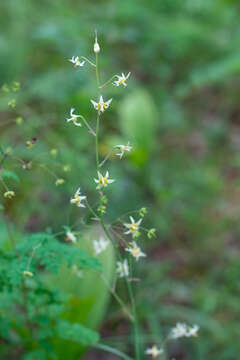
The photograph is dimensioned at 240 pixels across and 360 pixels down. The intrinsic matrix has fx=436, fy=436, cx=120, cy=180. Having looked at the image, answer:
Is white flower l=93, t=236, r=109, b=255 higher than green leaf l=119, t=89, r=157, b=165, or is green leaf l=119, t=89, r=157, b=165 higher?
green leaf l=119, t=89, r=157, b=165

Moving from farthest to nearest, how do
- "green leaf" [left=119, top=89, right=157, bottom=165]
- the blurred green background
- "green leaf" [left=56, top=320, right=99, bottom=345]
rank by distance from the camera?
"green leaf" [left=119, top=89, right=157, bottom=165] → the blurred green background → "green leaf" [left=56, top=320, right=99, bottom=345]

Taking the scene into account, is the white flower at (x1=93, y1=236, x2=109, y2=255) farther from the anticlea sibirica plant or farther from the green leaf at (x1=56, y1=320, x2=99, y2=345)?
the green leaf at (x1=56, y1=320, x2=99, y2=345)

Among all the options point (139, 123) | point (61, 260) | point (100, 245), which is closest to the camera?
point (61, 260)

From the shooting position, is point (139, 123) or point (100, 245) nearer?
point (100, 245)

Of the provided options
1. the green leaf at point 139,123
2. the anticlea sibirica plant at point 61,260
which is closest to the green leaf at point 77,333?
the anticlea sibirica plant at point 61,260

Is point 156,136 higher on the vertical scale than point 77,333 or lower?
higher

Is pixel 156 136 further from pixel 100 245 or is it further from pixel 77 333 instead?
pixel 77 333

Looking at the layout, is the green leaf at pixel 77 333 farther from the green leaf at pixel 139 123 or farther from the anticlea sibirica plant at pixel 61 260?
the green leaf at pixel 139 123

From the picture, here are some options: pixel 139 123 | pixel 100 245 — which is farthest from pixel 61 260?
pixel 139 123

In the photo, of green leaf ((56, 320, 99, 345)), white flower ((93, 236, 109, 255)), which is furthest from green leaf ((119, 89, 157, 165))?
green leaf ((56, 320, 99, 345))
